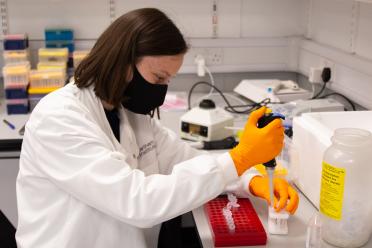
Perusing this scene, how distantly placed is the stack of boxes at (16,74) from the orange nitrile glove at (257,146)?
1.38 m

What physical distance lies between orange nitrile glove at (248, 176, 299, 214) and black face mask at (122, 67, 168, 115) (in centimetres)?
36

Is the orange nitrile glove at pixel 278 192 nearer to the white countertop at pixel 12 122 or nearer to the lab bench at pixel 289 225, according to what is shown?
the lab bench at pixel 289 225

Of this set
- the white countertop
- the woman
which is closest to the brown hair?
the woman

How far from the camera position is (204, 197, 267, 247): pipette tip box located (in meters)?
1.17

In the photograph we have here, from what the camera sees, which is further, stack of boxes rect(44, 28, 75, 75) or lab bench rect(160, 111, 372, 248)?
stack of boxes rect(44, 28, 75, 75)

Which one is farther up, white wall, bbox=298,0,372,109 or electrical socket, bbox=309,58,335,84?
white wall, bbox=298,0,372,109

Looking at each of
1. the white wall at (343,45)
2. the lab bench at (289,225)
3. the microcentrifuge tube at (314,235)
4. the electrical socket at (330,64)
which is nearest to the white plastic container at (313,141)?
the lab bench at (289,225)

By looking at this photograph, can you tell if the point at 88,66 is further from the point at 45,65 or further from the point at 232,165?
the point at 45,65

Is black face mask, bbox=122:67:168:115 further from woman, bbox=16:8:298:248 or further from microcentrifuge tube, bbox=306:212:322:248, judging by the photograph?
microcentrifuge tube, bbox=306:212:322:248

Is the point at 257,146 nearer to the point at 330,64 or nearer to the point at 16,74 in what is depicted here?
the point at 330,64

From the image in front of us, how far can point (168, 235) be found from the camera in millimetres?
1604

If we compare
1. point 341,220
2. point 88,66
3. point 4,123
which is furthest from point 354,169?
point 4,123

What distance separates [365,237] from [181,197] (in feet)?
1.51

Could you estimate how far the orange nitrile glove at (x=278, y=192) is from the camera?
4.15 ft
